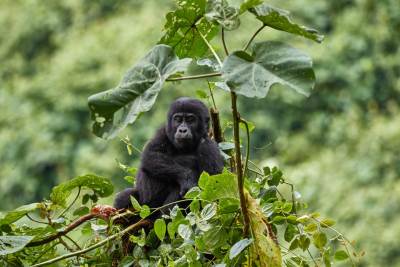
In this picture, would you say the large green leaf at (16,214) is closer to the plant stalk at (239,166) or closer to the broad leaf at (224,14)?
the plant stalk at (239,166)

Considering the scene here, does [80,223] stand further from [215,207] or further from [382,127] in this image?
[382,127]

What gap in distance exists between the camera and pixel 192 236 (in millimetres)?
2674

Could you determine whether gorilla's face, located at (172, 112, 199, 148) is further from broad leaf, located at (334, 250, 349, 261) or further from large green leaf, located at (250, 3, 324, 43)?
large green leaf, located at (250, 3, 324, 43)

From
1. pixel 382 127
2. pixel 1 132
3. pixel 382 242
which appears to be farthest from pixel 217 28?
pixel 1 132

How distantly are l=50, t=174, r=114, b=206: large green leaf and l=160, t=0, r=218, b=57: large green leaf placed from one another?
0.53m

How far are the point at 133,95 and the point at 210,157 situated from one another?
1.56 m

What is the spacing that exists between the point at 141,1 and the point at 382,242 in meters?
10.2

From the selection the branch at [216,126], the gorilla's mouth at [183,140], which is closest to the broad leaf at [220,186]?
the branch at [216,126]

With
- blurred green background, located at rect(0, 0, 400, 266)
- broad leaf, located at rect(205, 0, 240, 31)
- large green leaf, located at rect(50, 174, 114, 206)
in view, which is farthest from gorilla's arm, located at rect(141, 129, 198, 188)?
blurred green background, located at rect(0, 0, 400, 266)

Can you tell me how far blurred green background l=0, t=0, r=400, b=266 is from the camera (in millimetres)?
14945

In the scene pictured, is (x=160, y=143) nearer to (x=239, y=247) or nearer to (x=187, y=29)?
(x=187, y=29)

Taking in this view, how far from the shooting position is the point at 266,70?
2.19 meters

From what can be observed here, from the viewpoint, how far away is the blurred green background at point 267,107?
14945mm

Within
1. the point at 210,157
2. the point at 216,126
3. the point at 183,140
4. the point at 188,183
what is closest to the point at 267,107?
the point at 183,140
